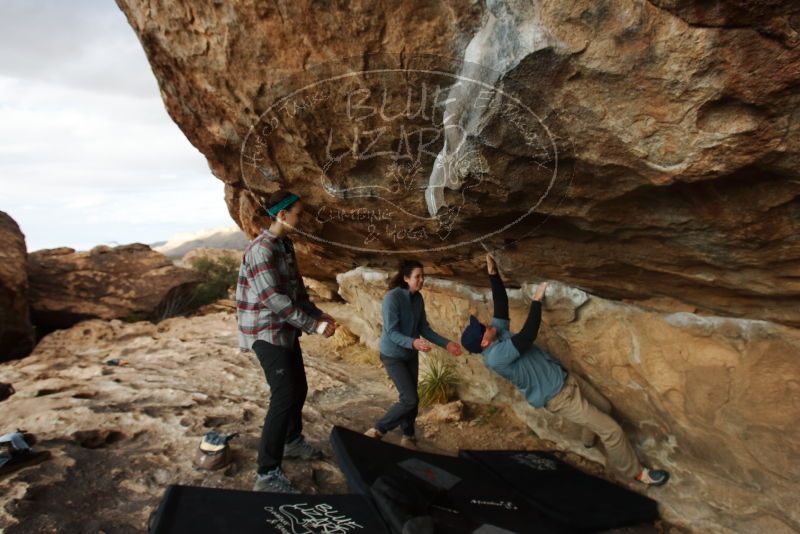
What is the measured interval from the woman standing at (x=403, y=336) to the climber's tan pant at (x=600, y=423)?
924 mm

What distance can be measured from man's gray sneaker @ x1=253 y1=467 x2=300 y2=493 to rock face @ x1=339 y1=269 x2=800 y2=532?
2.53 meters

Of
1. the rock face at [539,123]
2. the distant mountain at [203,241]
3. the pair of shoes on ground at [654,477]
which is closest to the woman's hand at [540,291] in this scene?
the rock face at [539,123]

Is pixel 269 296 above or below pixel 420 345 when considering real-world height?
above

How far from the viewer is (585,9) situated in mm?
1942

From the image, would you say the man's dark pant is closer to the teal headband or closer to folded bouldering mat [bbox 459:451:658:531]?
the teal headband

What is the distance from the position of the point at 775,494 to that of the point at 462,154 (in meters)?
3.06

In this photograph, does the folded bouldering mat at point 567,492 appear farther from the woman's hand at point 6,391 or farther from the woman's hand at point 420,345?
the woman's hand at point 6,391

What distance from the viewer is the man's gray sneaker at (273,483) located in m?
3.32

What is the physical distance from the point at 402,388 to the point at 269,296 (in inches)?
64.9

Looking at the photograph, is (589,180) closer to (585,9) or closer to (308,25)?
(585,9)

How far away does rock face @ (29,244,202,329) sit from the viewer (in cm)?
1045

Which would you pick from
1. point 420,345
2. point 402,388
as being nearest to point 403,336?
point 420,345

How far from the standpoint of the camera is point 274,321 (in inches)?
129

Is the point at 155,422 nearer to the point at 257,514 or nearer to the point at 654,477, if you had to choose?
the point at 257,514
